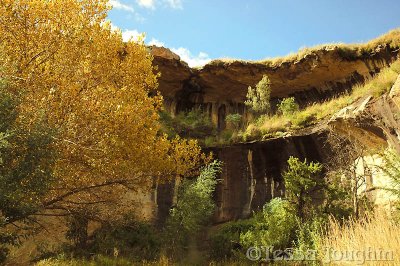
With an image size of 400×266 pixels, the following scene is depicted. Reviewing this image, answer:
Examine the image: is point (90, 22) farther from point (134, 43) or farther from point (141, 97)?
point (141, 97)

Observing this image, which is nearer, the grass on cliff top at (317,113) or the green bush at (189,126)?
the grass on cliff top at (317,113)

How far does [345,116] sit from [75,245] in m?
13.7

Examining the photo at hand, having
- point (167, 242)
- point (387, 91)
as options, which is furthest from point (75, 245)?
point (387, 91)

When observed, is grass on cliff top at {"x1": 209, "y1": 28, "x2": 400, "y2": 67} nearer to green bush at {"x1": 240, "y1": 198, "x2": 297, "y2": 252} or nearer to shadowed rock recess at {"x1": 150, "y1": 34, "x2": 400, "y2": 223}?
shadowed rock recess at {"x1": 150, "y1": 34, "x2": 400, "y2": 223}

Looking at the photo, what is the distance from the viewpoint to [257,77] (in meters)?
25.9

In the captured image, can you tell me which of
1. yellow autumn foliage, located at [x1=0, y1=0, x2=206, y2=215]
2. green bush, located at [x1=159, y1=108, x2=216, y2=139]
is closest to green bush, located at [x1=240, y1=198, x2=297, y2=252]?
yellow autumn foliage, located at [x1=0, y1=0, x2=206, y2=215]

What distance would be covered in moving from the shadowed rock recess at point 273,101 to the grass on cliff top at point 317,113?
0.53 meters

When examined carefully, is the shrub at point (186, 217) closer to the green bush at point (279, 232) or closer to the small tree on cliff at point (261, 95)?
the green bush at point (279, 232)

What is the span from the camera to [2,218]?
6.47 meters

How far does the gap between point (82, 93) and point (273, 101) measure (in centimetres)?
2059

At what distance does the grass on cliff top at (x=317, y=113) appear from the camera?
1710cm

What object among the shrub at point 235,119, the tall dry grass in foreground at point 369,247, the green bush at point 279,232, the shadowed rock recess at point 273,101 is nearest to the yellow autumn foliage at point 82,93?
the green bush at point 279,232

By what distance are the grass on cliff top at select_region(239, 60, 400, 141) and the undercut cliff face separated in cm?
159

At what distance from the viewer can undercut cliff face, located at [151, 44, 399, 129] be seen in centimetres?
2280
